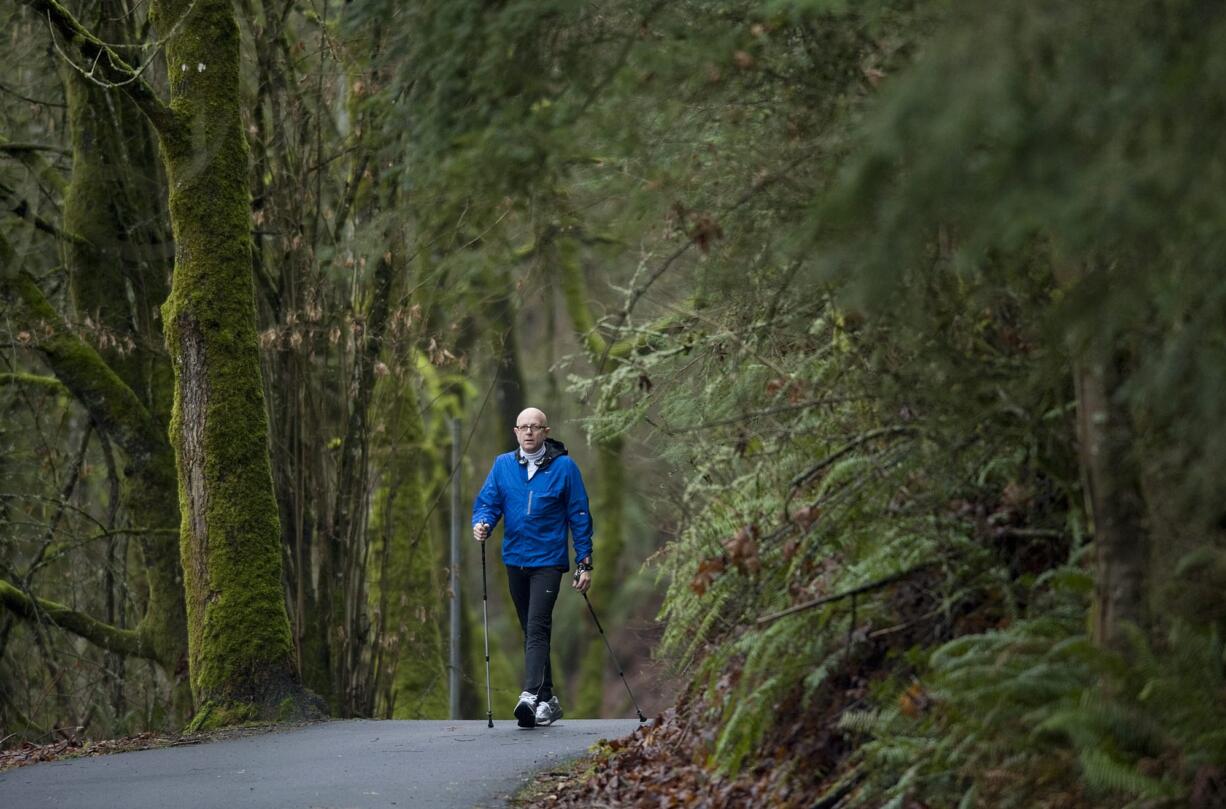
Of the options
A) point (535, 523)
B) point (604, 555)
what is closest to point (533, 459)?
point (535, 523)

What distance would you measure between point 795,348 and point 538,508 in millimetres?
3752

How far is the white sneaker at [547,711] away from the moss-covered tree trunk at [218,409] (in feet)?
6.28

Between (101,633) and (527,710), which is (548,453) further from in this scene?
(101,633)

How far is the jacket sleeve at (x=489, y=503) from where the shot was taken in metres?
13.0

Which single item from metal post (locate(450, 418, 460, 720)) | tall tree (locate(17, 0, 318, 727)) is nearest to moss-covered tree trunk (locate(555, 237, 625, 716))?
metal post (locate(450, 418, 460, 720))

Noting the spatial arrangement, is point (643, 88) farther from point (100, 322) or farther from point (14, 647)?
point (14, 647)

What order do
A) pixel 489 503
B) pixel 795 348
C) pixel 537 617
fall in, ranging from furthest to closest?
pixel 489 503
pixel 537 617
pixel 795 348

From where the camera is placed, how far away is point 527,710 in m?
12.9

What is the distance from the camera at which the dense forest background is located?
4.41 meters

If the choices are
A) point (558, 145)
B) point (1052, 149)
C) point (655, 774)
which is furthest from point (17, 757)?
point (1052, 149)

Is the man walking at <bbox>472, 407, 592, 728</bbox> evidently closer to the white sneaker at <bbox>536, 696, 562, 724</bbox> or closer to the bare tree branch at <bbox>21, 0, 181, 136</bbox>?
the white sneaker at <bbox>536, 696, 562, 724</bbox>

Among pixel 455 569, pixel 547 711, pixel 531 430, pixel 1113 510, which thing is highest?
pixel 531 430

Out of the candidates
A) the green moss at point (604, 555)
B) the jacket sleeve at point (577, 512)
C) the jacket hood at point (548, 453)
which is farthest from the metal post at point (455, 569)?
the green moss at point (604, 555)

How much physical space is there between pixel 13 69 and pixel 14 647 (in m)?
6.58
